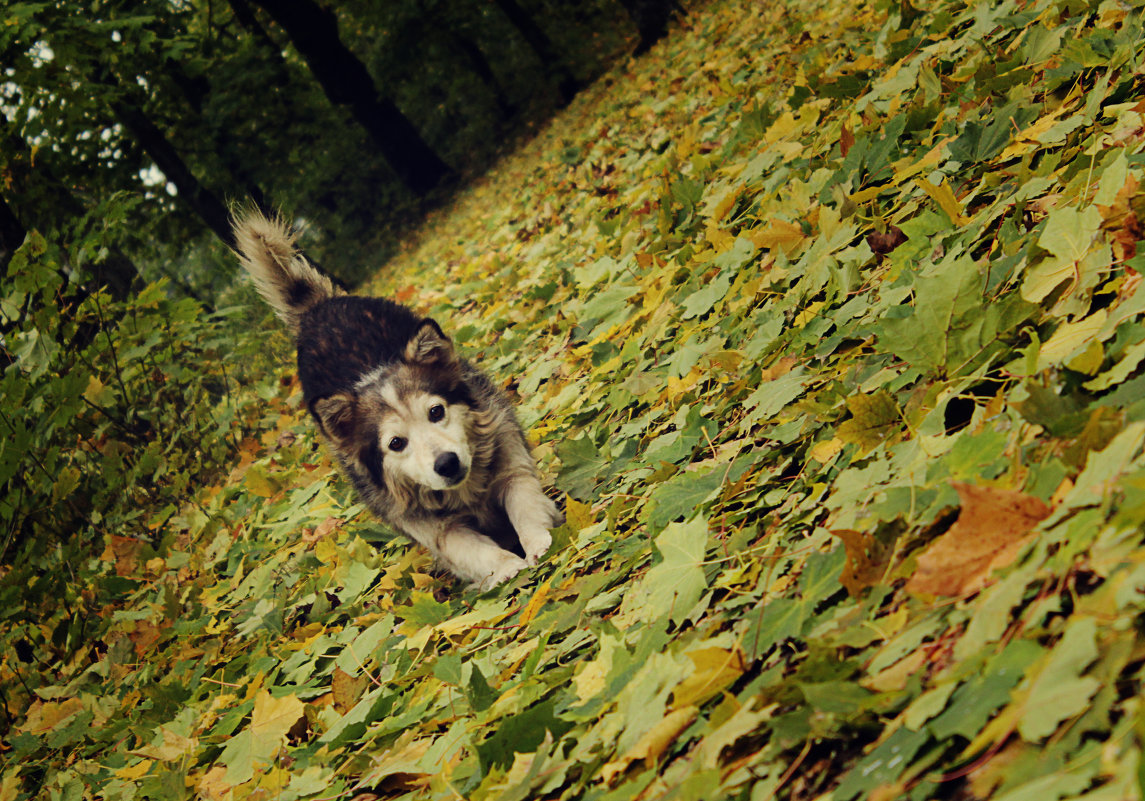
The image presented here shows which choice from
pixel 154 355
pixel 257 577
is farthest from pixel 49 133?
pixel 257 577

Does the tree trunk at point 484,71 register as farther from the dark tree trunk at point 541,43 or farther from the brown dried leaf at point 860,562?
the brown dried leaf at point 860,562

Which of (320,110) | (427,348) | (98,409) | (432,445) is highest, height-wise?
(320,110)

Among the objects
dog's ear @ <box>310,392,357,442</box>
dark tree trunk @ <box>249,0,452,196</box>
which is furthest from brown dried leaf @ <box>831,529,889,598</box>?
dark tree trunk @ <box>249,0,452,196</box>

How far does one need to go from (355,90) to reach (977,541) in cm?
1825

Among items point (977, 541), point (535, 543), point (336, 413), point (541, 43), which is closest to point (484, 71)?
point (541, 43)

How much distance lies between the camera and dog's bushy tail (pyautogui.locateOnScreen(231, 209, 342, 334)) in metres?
5.28

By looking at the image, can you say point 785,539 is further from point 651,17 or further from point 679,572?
point 651,17

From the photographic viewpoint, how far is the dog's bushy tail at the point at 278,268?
5.28 m

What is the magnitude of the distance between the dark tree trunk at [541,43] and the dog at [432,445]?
14336 millimetres

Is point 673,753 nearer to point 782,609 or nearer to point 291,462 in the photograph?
point 782,609

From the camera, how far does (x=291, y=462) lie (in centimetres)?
602

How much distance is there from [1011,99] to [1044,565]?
2.30 meters

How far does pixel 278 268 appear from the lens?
17.5ft

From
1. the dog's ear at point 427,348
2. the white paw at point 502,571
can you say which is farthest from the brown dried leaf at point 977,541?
the dog's ear at point 427,348
